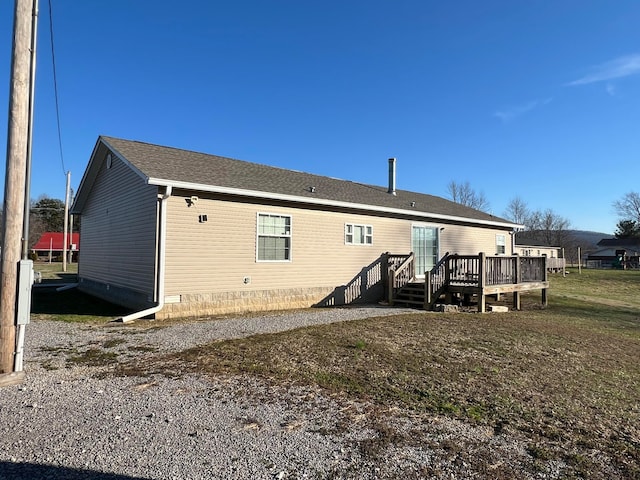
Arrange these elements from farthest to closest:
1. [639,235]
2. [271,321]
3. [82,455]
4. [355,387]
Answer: [639,235]
[271,321]
[355,387]
[82,455]

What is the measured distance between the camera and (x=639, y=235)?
217 feet

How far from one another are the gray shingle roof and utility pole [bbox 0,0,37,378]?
12.9 feet

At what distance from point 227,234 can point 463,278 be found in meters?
7.65

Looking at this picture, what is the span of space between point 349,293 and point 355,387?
26.2 ft

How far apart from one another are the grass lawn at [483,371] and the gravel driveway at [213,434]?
1.19 feet

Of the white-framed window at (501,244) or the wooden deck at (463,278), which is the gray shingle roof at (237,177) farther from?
the white-framed window at (501,244)

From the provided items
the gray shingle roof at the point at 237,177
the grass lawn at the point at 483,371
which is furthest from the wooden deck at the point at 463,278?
the grass lawn at the point at 483,371

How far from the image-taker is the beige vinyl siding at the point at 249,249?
360 inches

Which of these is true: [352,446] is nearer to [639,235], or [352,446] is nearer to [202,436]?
[202,436]

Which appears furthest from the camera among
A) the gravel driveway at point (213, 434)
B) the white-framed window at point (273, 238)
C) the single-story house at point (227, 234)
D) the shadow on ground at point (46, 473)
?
the white-framed window at point (273, 238)

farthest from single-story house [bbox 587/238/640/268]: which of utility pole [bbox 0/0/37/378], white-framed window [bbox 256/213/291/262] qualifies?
utility pole [bbox 0/0/37/378]

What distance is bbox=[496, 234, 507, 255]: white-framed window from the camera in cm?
1777

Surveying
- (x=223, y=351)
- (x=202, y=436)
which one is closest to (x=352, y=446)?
(x=202, y=436)

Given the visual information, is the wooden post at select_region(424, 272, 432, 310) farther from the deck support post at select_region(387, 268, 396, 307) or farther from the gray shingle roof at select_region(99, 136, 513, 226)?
the gray shingle roof at select_region(99, 136, 513, 226)
